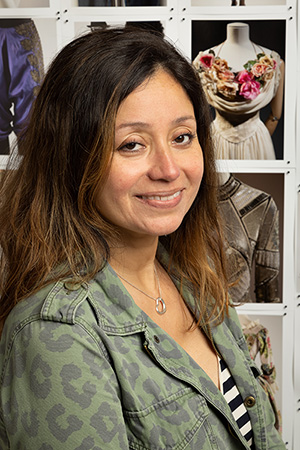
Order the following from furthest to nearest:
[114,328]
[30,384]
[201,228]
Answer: [201,228], [114,328], [30,384]

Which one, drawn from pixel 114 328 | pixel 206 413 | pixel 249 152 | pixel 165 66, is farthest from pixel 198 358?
pixel 249 152

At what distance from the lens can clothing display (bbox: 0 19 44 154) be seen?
65.8 inches

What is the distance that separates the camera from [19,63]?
167cm

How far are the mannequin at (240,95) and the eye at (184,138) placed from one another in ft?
2.25

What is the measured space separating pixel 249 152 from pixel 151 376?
95 cm

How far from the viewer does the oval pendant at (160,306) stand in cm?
115

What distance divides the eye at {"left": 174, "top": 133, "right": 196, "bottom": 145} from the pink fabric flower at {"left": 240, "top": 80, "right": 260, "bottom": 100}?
2.31 ft

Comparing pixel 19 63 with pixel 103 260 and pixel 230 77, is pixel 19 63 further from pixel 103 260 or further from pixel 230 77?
pixel 103 260

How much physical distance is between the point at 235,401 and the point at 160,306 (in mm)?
232

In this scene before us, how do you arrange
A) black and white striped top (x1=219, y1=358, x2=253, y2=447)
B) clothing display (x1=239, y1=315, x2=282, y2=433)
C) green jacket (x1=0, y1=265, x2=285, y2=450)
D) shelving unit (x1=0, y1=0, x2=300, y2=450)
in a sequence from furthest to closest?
clothing display (x1=239, y1=315, x2=282, y2=433) → shelving unit (x1=0, y1=0, x2=300, y2=450) → black and white striped top (x1=219, y1=358, x2=253, y2=447) → green jacket (x1=0, y1=265, x2=285, y2=450)

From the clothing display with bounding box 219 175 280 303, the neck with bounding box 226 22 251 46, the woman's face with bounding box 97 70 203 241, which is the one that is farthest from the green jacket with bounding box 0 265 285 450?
the neck with bounding box 226 22 251 46

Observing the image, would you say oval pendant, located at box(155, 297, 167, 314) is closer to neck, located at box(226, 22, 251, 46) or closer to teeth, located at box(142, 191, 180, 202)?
teeth, located at box(142, 191, 180, 202)

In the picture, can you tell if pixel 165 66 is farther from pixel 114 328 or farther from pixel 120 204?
pixel 114 328

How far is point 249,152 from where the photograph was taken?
1729 millimetres
